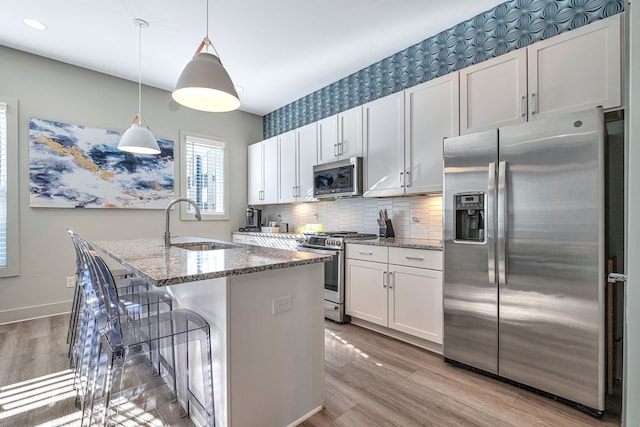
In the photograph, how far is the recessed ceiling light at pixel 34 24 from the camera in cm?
289

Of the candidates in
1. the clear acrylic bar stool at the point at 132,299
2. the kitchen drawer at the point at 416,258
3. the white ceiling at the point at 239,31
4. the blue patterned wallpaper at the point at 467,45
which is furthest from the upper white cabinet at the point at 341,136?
the clear acrylic bar stool at the point at 132,299

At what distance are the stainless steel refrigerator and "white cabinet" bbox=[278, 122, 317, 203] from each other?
2050mm

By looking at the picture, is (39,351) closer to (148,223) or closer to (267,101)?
(148,223)

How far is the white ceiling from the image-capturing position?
2719mm

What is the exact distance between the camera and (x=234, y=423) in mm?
1486

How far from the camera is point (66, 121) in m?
3.69

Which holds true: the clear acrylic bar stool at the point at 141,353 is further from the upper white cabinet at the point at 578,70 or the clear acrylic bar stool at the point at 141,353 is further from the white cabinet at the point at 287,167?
the white cabinet at the point at 287,167

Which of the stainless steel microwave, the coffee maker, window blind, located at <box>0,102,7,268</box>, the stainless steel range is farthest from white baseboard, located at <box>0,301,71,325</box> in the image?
the stainless steel microwave

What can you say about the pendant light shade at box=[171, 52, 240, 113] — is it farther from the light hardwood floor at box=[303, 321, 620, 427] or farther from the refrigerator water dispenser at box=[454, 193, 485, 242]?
the light hardwood floor at box=[303, 321, 620, 427]

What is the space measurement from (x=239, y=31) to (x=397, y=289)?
2.85 m

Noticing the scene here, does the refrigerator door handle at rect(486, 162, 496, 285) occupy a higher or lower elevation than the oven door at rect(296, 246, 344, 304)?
higher

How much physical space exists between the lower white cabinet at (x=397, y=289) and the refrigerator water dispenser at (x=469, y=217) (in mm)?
282

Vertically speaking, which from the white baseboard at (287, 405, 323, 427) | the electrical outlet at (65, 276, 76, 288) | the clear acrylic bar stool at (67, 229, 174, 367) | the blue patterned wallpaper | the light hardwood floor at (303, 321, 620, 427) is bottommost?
the light hardwood floor at (303, 321, 620, 427)

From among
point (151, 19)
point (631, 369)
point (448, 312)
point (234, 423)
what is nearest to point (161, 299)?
point (234, 423)
